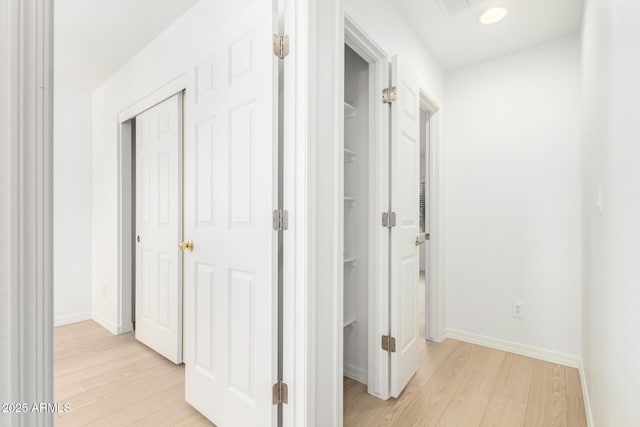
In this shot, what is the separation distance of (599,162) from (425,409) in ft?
5.15

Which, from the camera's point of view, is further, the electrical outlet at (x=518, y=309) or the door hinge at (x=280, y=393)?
the electrical outlet at (x=518, y=309)

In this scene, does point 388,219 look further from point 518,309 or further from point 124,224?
point 124,224

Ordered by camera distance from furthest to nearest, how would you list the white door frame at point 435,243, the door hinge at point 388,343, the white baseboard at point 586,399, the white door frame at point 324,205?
the white door frame at point 435,243 → the door hinge at point 388,343 → the white baseboard at point 586,399 → the white door frame at point 324,205

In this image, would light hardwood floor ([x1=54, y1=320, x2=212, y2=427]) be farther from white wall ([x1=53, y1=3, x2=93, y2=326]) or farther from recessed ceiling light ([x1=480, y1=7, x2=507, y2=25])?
recessed ceiling light ([x1=480, y1=7, x2=507, y2=25])

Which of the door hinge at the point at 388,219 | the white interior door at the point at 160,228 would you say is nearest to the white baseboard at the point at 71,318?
the white interior door at the point at 160,228

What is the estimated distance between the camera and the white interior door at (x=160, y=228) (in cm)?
234

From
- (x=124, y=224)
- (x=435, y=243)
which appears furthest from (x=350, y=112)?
(x=124, y=224)

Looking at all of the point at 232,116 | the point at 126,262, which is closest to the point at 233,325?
the point at 232,116

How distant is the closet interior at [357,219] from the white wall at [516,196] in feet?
3.93

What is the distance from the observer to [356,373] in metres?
2.16

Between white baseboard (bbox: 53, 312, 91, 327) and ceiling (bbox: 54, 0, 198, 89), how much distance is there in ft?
8.09

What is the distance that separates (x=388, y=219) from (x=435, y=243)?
1101 mm
